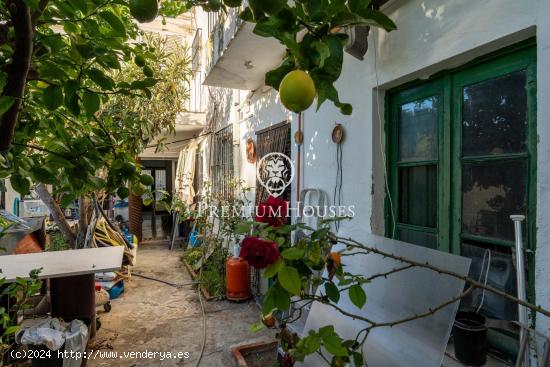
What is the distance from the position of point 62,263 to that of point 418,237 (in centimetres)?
356

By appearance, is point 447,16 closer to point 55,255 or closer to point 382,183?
point 382,183

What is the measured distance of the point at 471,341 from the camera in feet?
5.30

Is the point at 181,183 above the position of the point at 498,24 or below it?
below

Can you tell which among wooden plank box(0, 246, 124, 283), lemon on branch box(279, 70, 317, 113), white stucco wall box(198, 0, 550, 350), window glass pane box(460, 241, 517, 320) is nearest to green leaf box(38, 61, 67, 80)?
lemon on branch box(279, 70, 317, 113)

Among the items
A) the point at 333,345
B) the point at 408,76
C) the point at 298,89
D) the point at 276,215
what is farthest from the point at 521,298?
the point at 408,76

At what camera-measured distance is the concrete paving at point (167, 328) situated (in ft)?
10.5

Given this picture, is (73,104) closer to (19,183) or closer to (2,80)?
(2,80)

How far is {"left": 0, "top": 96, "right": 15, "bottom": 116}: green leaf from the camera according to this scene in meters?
0.85

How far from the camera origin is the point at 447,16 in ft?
6.14

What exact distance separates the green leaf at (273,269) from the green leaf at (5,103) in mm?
853

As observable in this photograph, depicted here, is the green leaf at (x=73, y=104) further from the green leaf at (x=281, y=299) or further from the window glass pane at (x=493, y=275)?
the window glass pane at (x=493, y=275)

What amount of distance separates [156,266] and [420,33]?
21.4ft

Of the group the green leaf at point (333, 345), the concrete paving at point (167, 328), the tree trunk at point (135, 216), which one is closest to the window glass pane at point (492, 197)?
the green leaf at point (333, 345)

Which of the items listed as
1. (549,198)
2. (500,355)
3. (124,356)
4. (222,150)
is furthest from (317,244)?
(222,150)
